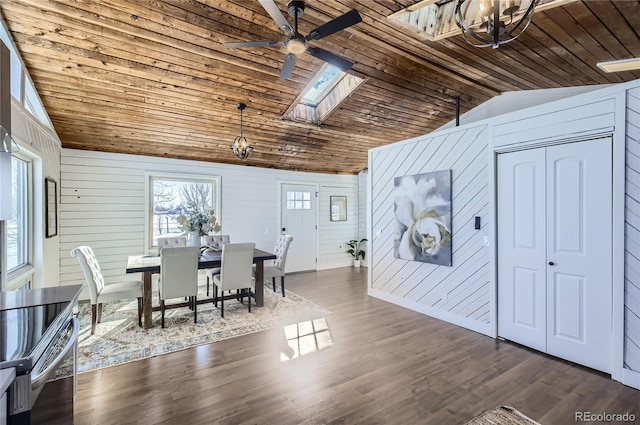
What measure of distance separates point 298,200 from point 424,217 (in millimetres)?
3505

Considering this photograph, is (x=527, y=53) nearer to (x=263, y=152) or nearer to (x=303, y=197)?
(x=263, y=152)

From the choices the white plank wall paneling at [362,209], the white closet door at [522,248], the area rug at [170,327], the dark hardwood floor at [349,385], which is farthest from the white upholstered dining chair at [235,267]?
the white plank wall paneling at [362,209]

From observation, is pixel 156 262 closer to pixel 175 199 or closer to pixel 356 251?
pixel 175 199

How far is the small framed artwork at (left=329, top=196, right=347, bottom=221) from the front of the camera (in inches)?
303

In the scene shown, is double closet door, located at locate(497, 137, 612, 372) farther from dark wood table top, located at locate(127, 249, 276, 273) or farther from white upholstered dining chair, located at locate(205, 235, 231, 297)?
white upholstered dining chair, located at locate(205, 235, 231, 297)

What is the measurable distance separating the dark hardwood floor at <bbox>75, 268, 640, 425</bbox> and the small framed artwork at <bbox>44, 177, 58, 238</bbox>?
7.54 feet

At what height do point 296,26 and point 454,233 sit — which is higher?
point 296,26

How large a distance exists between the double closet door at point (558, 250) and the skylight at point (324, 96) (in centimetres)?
241

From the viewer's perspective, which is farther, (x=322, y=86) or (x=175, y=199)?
(x=175, y=199)

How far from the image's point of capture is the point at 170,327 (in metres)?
3.74

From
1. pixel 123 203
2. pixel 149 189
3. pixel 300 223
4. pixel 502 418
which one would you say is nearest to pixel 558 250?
pixel 502 418

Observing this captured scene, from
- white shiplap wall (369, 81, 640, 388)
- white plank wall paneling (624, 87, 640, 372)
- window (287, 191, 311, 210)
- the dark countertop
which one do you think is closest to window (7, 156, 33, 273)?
the dark countertop

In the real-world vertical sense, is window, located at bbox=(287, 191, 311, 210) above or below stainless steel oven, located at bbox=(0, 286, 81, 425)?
Answer: above

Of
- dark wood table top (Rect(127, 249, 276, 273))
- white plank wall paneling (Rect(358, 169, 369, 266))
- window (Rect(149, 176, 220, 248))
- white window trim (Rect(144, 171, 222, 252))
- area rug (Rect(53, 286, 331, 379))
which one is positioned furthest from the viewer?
white plank wall paneling (Rect(358, 169, 369, 266))
